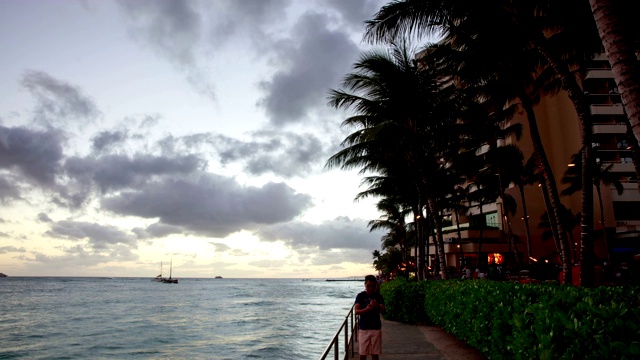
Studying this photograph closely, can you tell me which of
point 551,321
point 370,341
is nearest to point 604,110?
point 370,341

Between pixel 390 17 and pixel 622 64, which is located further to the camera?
pixel 390 17

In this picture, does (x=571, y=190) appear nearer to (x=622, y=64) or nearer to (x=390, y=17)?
(x=390, y=17)

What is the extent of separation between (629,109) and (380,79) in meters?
12.8

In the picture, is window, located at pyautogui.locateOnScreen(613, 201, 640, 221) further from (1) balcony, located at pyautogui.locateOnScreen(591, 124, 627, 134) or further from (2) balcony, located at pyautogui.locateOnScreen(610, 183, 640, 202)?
(1) balcony, located at pyautogui.locateOnScreen(591, 124, 627, 134)

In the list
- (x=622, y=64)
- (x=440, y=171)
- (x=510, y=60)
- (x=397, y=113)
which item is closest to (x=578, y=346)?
(x=622, y=64)

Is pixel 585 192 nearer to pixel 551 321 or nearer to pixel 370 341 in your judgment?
pixel 370 341

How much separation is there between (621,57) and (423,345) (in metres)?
7.36

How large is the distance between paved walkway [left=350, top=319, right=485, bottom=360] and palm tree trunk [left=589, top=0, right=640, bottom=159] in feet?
18.3

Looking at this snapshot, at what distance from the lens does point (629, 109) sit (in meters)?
4.98

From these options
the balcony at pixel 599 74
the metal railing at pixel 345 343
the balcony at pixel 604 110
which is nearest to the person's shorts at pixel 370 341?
the metal railing at pixel 345 343

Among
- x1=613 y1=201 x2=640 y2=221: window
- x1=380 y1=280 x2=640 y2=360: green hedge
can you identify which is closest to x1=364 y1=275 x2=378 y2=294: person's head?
x1=380 y1=280 x2=640 y2=360: green hedge

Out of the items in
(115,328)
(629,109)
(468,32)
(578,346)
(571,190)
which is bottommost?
(115,328)

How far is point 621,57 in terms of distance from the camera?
5180 mm

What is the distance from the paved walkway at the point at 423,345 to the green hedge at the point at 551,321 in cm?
40
